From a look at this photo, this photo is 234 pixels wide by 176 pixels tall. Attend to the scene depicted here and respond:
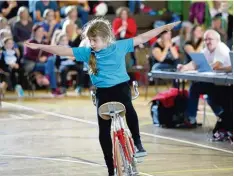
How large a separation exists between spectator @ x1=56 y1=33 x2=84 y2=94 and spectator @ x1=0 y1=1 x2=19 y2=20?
74.3 inches

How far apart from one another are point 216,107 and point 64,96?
18.9ft

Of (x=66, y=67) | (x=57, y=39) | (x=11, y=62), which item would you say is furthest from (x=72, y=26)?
(x=11, y=62)

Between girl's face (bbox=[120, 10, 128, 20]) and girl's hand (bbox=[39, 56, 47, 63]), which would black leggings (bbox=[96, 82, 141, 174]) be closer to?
girl's hand (bbox=[39, 56, 47, 63])

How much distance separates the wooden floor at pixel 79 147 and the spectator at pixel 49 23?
3.63 metres

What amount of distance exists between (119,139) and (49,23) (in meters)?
10.6

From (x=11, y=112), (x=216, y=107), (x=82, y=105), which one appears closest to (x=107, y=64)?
(x=216, y=107)

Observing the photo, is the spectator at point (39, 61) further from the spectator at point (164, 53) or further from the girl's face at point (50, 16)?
the spectator at point (164, 53)

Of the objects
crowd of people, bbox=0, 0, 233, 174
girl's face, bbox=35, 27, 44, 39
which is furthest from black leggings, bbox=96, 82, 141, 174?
girl's face, bbox=35, 27, 44, 39

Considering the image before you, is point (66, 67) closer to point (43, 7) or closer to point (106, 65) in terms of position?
point (43, 7)

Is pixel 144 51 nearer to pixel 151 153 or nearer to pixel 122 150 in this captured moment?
pixel 151 153

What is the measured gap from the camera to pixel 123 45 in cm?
682

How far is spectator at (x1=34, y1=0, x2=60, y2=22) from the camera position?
17.3 meters

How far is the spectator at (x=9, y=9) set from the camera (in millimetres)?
17078

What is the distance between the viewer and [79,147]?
908 centimetres
